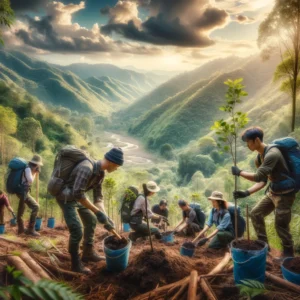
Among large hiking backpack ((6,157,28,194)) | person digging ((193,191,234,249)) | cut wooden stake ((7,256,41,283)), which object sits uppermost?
large hiking backpack ((6,157,28,194))

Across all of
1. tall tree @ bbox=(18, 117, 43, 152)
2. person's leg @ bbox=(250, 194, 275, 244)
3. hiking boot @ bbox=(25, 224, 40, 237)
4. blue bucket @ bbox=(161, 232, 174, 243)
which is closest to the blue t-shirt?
person's leg @ bbox=(250, 194, 275, 244)

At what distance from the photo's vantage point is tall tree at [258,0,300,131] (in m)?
12.4

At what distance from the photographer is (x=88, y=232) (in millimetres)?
4348

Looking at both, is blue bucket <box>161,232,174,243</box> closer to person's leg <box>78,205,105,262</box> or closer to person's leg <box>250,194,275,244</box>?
person's leg <box>78,205,105,262</box>

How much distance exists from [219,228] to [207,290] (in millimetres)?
2651

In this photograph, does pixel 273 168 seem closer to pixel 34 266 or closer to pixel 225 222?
pixel 225 222

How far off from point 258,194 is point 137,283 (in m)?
17.3

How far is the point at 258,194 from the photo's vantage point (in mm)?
18531

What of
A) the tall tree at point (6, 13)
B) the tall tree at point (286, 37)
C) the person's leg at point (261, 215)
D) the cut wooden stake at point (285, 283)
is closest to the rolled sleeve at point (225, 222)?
the person's leg at point (261, 215)

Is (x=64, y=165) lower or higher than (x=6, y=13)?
lower

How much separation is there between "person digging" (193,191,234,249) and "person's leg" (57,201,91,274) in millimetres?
2761

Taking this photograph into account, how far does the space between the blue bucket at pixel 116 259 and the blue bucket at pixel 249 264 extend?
1.63m

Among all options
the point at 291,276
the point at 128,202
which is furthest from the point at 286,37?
the point at 291,276

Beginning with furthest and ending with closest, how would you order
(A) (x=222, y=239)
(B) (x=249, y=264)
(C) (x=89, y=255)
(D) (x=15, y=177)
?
(D) (x=15, y=177)
(A) (x=222, y=239)
(C) (x=89, y=255)
(B) (x=249, y=264)
